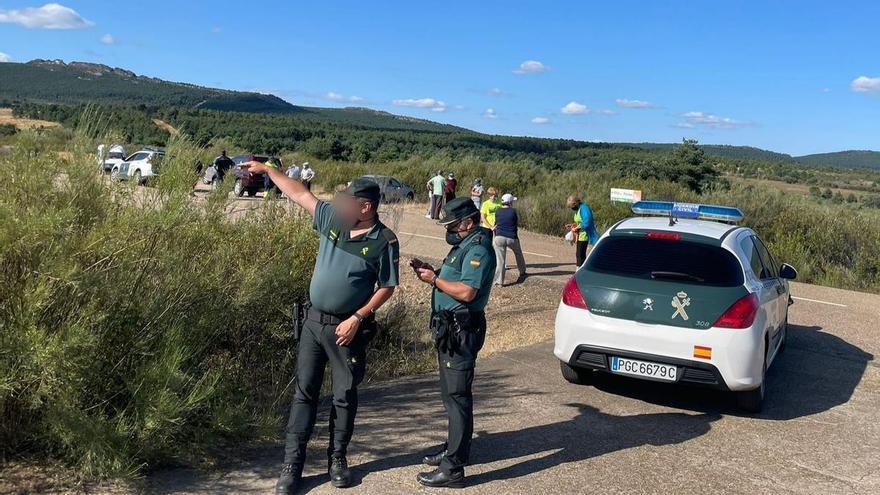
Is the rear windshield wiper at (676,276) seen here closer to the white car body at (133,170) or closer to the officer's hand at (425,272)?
the officer's hand at (425,272)

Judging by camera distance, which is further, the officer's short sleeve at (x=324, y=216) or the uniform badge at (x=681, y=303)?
the uniform badge at (x=681, y=303)

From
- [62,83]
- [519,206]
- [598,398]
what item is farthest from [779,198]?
[62,83]

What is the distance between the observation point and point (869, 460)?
5.44m

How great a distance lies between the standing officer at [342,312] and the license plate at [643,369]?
2671 millimetres

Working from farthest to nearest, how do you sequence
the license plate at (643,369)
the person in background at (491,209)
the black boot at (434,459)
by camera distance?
the person in background at (491,209)
the license plate at (643,369)
the black boot at (434,459)

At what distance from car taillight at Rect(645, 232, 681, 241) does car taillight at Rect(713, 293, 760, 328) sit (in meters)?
0.80

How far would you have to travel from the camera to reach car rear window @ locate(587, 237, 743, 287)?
6234mm

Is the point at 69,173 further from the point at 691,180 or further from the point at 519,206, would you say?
the point at 691,180

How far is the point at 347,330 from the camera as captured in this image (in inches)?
166

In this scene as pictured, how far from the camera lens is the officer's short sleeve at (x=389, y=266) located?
4340 mm

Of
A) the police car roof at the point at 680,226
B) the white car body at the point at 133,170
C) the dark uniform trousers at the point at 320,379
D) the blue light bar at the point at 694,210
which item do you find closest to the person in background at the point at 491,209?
the blue light bar at the point at 694,210

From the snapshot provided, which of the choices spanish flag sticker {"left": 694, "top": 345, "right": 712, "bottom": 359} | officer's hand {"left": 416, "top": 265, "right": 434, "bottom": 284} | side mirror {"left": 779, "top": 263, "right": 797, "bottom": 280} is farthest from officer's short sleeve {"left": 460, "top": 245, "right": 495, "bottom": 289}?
side mirror {"left": 779, "top": 263, "right": 797, "bottom": 280}

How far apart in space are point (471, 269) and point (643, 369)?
7.80ft

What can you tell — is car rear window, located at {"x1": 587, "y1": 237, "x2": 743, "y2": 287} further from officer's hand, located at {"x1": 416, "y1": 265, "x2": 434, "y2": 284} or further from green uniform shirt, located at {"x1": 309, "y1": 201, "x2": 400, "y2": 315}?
green uniform shirt, located at {"x1": 309, "y1": 201, "x2": 400, "y2": 315}
